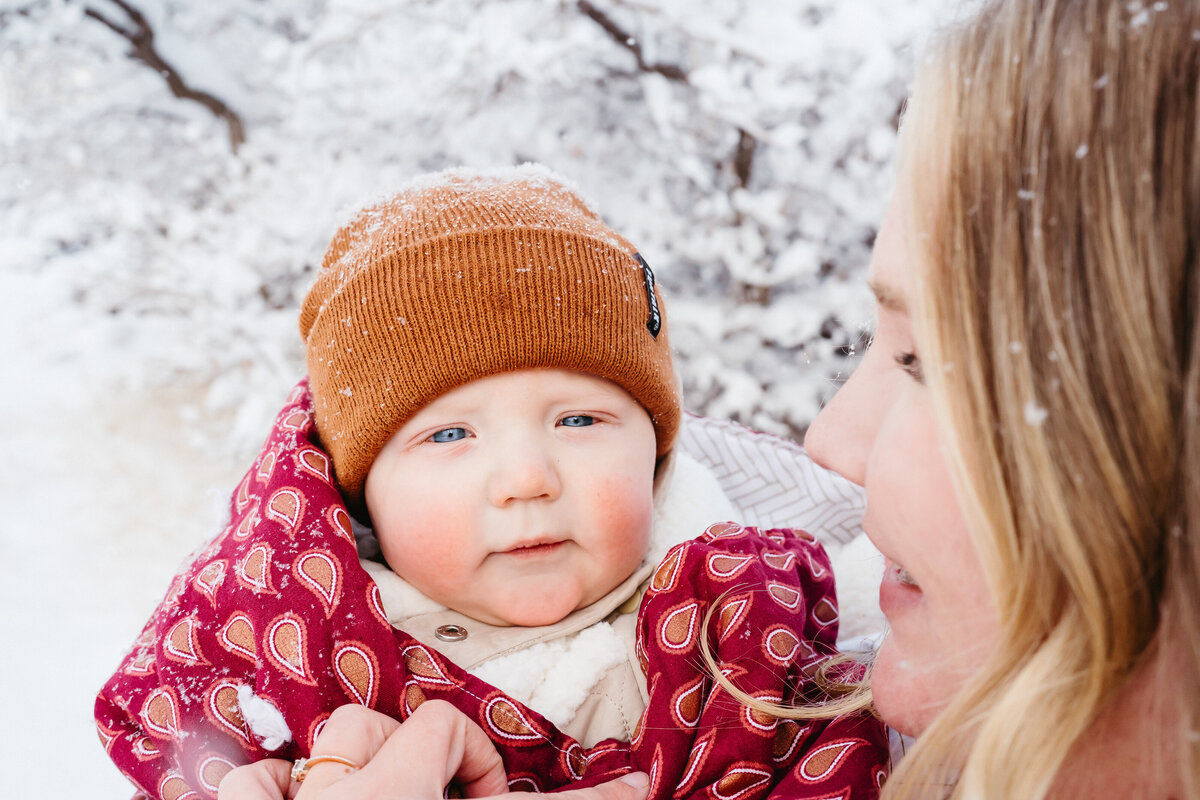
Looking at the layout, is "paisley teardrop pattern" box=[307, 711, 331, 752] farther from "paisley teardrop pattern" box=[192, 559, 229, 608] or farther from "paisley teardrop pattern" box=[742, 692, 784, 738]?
"paisley teardrop pattern" box=[742, 692, 784, 738]

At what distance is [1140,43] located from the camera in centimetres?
60

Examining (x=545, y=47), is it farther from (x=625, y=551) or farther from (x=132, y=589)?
(x=625, y=551)

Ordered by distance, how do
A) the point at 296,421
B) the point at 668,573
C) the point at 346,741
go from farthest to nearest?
the point at 296,421 → the point at 668,573 → the point at 346,741

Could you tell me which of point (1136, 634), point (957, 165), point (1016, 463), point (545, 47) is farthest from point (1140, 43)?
point (545, 47)

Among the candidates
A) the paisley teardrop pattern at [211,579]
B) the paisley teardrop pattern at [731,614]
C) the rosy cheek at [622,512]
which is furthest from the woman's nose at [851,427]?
the paisley teardrop pattern at [211,579]

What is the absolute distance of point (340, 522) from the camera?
4.25 feet

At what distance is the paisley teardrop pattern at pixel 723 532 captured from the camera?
1.26 meters

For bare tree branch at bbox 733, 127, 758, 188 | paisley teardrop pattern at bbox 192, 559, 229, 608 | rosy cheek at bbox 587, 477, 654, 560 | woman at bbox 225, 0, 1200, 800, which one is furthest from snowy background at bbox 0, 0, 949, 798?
woman at bbox 225, 0, 1200, 800

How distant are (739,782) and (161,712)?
80cm

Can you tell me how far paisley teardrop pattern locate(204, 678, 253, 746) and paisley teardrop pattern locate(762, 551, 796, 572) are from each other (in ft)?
2.43

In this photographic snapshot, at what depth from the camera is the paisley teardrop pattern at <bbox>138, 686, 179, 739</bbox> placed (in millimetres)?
1192

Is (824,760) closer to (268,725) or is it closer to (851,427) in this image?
(851,427)

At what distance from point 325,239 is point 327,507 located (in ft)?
8.72

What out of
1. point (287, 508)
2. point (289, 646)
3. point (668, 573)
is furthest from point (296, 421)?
point (668, 573)
